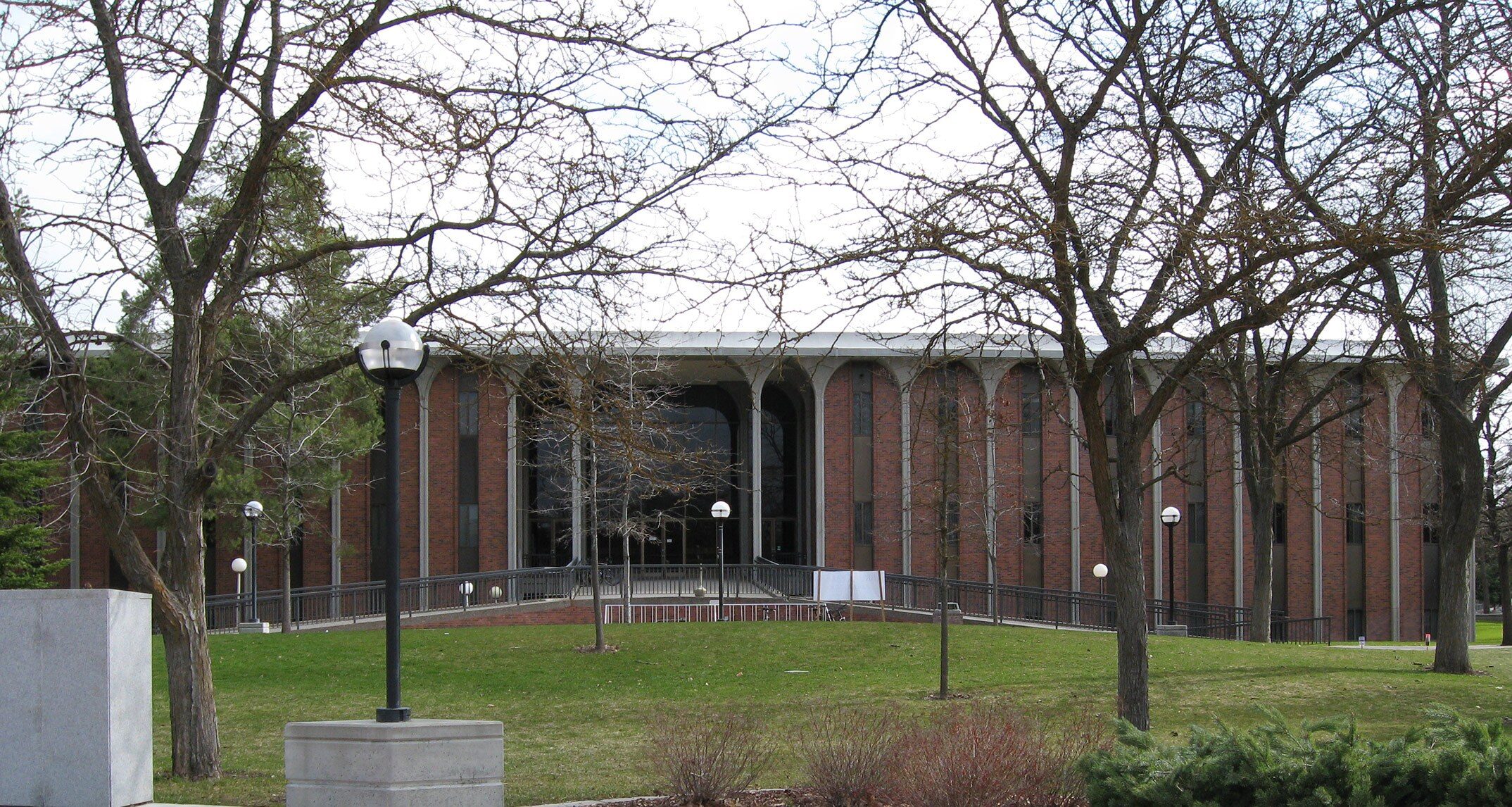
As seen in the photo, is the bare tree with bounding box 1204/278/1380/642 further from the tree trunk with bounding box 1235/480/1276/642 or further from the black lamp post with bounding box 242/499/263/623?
the black lamp post with bounding box 242/499/263/623

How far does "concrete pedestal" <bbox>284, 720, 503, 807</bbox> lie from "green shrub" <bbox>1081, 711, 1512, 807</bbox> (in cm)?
368

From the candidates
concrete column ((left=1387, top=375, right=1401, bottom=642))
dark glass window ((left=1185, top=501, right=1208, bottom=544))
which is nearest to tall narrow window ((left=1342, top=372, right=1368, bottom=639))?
concrete column ((left=1387, top=375, right=1401, bottom=642))

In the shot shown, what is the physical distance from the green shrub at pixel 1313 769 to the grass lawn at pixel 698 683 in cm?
419

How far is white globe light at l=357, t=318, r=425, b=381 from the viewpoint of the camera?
28.6 ft

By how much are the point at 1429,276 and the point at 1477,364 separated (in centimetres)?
510

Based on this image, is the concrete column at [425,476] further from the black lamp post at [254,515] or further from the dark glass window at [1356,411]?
the dark glass window at [1356,411]

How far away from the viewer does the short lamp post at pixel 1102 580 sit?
30.6 metres

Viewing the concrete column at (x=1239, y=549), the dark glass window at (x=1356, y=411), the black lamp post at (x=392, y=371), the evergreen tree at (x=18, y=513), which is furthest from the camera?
the concrete column at (x=1239, y=549)

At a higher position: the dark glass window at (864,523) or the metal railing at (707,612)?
the dark glass window at (864,523)

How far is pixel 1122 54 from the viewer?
10.4m

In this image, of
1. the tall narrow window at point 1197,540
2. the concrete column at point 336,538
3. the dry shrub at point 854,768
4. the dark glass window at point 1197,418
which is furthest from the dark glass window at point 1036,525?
the dry shrub at point 854,768

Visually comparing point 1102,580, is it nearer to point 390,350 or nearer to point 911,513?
point 911,513

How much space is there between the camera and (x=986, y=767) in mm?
8164

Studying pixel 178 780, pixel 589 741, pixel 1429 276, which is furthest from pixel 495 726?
pixel 1429 276
